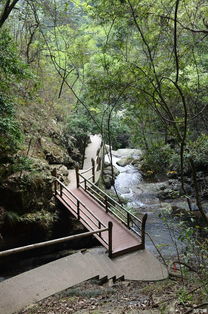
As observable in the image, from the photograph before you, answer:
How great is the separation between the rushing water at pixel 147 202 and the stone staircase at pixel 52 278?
2.51 m

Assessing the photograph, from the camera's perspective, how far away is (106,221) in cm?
796

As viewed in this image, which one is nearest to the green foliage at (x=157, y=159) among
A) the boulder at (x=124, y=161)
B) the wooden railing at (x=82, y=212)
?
the boulder at (x=124, y=161)

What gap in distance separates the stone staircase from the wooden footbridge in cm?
58

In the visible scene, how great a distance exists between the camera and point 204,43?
26.2 ft

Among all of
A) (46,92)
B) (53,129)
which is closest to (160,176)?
(53,129)

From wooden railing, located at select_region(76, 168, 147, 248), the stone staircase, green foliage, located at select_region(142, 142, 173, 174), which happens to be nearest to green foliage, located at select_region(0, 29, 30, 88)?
wooden railing, located at select_region(76, 168, 147, 248)

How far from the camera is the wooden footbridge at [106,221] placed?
6.57m

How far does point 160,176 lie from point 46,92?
31.3 ft

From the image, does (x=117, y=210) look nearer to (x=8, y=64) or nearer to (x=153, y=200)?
(x=8, y=64)

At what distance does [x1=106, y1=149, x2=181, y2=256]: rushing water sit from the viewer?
9094mm

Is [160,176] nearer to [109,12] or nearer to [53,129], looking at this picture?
[53,129]

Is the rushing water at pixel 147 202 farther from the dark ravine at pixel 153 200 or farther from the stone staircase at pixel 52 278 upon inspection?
the stone staircase at pixel 52 278

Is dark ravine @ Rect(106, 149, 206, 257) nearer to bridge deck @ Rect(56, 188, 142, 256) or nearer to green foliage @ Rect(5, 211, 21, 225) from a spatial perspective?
bridge deck @ Rect(56, 188, 142, 256)

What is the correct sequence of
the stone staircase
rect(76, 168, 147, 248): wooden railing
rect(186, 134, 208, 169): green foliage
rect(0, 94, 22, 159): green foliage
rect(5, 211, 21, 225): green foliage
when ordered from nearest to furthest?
the stone staircase → rect(0, 94, 22, 159): green foliage → rect(76, 168, 147, 248): wooden railing → rect(5, 211, 21, 225): green foliage → rect(186, 134, 208, 169): green foliage
